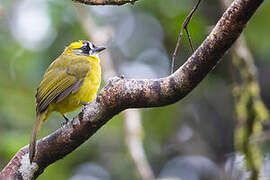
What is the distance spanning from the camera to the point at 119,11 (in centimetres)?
692

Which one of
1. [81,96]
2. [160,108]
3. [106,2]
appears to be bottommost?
[160,108]

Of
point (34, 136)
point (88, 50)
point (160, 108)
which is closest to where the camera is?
point (34, 136)

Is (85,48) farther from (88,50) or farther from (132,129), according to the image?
(132,129)

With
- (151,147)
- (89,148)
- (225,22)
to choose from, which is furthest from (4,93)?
(225,22)

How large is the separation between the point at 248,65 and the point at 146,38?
290cm

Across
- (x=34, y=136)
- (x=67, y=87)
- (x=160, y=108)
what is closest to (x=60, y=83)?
(x=67, y=87)

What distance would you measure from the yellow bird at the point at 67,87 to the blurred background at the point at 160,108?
149 centimetres

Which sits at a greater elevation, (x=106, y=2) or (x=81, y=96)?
(x=106, y=2)

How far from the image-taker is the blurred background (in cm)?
571

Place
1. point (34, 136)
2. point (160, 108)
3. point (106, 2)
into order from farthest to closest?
point (160, 108)
point (34, 136)
point (106, 2)

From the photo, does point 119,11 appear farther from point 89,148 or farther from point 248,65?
point 248,65

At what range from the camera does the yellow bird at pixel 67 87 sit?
364cm

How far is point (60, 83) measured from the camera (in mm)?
3795

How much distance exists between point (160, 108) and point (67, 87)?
2.43m
